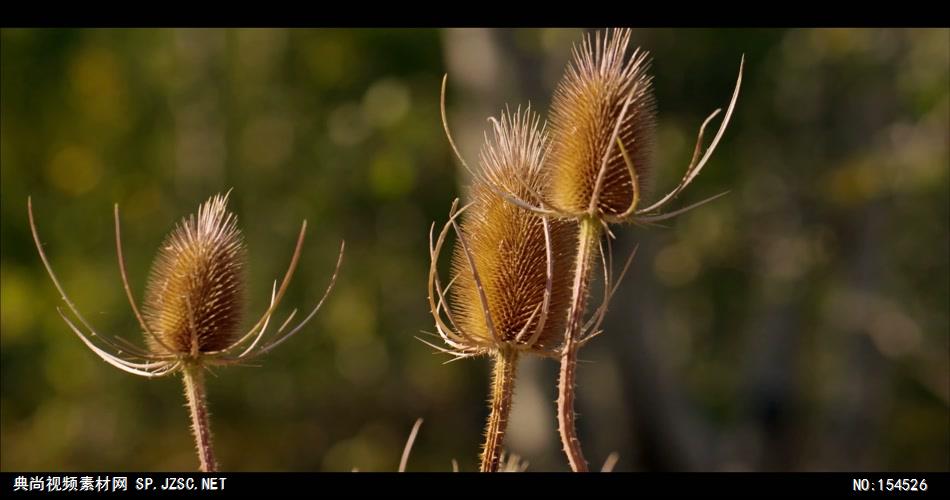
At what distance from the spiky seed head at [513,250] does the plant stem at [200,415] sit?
375 mm

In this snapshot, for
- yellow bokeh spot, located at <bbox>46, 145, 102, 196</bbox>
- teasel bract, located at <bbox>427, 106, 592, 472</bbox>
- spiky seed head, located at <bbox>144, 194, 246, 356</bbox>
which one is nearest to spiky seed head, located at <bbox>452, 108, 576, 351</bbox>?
teasel bract, located at <bbox>427, 106, 592, 472</bbox>

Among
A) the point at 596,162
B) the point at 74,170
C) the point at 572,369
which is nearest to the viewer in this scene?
the point at 572,369

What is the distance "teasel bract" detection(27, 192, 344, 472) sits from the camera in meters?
1.49

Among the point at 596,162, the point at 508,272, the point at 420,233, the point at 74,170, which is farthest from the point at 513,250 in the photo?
the point at 420,233

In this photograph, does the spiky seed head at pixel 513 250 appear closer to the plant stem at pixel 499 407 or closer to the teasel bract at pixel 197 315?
the plant stem at pixel 499 407

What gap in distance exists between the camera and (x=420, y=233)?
1027 centimetres

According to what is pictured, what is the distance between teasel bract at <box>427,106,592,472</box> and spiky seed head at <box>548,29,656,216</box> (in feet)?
0.12

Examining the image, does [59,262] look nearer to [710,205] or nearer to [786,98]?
[710,205]

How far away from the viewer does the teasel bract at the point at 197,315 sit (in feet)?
4.90

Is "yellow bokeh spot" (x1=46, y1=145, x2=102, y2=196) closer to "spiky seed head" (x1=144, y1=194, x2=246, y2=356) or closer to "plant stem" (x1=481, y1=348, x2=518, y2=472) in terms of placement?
"spiky seed head" (x1=144, y1=194, x2=246, y2=356)

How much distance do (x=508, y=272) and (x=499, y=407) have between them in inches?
7.4

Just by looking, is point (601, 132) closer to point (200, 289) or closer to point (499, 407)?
point (499, 407)

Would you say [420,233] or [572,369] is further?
[420,233]

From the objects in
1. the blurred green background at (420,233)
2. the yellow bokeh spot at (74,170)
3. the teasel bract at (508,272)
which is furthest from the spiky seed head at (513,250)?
the yellow bokeh spot at (74,170)
